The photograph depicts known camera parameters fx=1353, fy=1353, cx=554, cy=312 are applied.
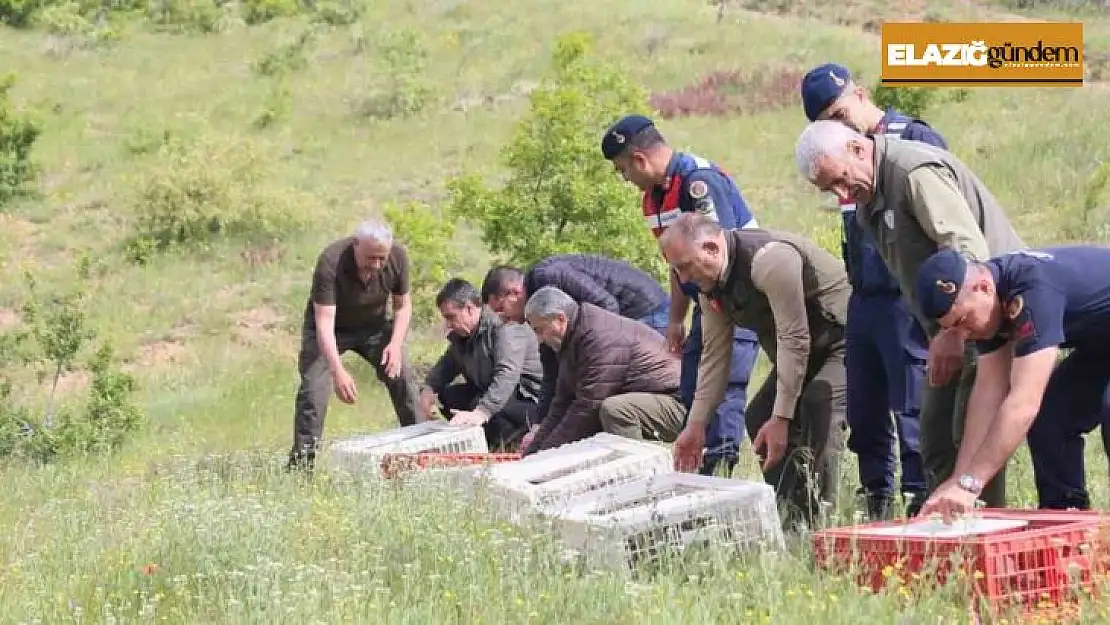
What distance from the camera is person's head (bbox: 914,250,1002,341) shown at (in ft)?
13.3

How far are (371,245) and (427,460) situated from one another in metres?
1.85

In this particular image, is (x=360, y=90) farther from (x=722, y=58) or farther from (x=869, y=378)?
(x=869, y=378)

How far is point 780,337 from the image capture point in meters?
5.39

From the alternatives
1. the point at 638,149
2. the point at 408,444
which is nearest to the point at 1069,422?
the point at 638,149

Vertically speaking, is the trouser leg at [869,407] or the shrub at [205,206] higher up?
the shrub at [205,206]

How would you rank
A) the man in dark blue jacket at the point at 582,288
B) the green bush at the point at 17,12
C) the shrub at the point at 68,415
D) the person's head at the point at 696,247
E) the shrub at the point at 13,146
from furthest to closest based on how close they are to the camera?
the green bush at the point at 17,12, the shrub at the point at 13,146, the shrub at the point at 68,415, the man in dark blue jacket at the point at 582,288, the person's head at the point at 696,247

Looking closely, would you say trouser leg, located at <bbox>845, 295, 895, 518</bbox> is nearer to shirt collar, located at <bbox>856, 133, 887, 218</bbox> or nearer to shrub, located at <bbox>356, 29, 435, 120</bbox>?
shirt collar, located at <bbox>856, 133, 887, 218</bbox>

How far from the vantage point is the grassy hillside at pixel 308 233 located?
4.50m

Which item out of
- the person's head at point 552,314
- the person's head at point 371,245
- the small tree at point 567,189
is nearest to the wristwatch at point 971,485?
the person's head at point 552,314

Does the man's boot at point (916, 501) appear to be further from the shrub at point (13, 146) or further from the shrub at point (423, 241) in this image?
the shrub at point (13, 146)

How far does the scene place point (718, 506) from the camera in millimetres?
4684

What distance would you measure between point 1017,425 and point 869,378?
58.3 inches

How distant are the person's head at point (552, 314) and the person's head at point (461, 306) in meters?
1.39

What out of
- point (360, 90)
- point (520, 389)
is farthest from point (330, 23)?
point (520, 389)
